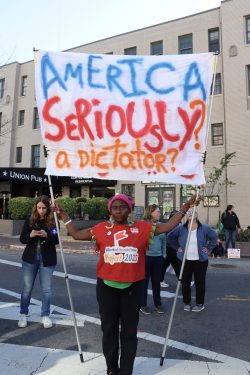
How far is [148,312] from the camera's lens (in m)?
6.24

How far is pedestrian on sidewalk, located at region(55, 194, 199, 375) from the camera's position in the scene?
11.4 feet

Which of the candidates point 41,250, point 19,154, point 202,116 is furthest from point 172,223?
point 19,154

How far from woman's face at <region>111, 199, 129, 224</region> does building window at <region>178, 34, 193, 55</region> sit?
89.1 feet

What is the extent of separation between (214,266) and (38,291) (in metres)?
6.18

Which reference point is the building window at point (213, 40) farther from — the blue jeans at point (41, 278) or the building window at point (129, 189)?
the blue jeans at point (41, 278)

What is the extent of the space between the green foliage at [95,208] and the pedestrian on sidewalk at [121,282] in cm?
2026

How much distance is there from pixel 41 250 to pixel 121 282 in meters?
2.18

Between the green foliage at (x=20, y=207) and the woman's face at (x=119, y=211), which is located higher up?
the green foliage at (x=20, y=207)

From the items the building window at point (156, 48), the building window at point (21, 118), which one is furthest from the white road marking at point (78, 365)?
the building window at point (21, 118)

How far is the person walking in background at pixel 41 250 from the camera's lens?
5.30 meters

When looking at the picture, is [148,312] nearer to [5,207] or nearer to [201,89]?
[201,89]

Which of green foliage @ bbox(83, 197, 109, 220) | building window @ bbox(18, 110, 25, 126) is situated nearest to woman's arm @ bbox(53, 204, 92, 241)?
green foliage @ bbox(83, 197, 109, 220)

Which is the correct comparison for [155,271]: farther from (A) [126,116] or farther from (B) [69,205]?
(B) [69,205]

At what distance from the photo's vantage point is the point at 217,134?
2686 centimetres
